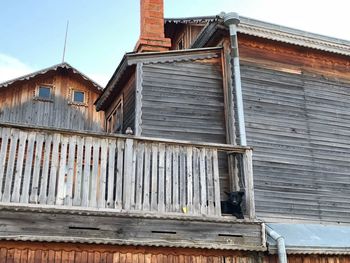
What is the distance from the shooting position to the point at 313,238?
9.47 m

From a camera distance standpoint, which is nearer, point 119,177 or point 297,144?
point 119,177

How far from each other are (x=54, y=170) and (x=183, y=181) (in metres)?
2.20

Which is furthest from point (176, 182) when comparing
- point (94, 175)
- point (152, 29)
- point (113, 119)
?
point (113, 119)

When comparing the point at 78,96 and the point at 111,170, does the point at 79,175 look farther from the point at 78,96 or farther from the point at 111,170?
the point at 78,96

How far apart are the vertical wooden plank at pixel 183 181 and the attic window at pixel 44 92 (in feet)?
46.5

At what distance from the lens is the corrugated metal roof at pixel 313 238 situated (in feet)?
28.8

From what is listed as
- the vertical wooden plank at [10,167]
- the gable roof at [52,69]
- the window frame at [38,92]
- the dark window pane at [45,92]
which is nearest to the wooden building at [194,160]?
the vertical wooden plank at [10,167]

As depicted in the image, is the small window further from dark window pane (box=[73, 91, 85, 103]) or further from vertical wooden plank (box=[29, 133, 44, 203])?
vertical wooden plank (box=[29, 133, 44, 203])

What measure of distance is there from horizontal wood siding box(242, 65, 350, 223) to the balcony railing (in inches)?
→ 81.1

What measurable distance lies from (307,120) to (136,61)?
4.27 m

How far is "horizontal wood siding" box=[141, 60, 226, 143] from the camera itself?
36.5 ft

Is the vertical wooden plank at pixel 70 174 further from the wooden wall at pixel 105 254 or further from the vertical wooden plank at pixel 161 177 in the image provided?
the vertical wooden plank at pixel 161 177

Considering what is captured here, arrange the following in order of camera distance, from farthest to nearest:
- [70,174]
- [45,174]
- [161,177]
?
[161,177], [70,174], [45,174]

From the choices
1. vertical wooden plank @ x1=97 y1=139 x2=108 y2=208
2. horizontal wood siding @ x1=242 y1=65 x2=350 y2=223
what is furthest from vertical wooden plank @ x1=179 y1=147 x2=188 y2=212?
horizontal wood siding @ x1=242 y1=65 x2=350 y2=223
